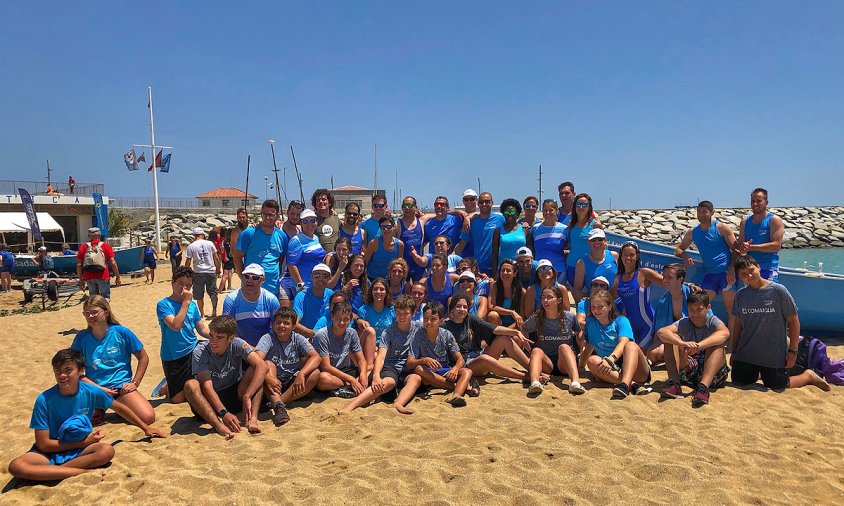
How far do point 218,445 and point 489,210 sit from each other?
462cm

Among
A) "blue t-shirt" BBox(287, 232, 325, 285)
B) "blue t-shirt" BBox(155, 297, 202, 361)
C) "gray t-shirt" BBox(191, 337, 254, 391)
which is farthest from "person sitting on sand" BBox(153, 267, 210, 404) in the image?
"blue t-shirt" BBox(287, 232, 325, 285)

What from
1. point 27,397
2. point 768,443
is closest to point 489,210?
point 768,443

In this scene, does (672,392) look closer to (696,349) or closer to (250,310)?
(696,349)

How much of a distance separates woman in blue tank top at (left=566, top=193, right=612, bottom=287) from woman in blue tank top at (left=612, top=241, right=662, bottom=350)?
67 cm

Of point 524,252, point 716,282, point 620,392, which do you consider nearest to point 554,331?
point 620,392

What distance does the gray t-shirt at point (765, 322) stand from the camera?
202 inches

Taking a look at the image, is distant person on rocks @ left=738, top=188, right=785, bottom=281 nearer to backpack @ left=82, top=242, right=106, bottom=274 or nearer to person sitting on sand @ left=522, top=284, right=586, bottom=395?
person sitting on sand @ left=522, top=284, right=586, bottom=395

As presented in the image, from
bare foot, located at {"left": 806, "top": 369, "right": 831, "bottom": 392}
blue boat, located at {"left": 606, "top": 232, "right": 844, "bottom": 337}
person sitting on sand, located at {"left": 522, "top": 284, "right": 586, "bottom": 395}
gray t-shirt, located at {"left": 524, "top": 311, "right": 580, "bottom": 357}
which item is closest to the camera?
bare foot, located at {"left": 806, "top": 369, "right": 831, "bottom": 392}

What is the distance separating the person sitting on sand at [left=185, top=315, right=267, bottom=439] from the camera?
4555 mm

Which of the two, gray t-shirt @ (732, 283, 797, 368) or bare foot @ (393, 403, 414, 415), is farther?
gray t-shirt @ (732, 283, 797, 368)

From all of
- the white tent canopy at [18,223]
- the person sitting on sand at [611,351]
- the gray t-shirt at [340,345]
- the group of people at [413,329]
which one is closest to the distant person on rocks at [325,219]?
the group of people at [413,329]

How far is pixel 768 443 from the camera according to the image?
4.03m

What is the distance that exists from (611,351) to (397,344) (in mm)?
Result: 2196

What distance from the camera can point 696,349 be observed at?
198 inches
